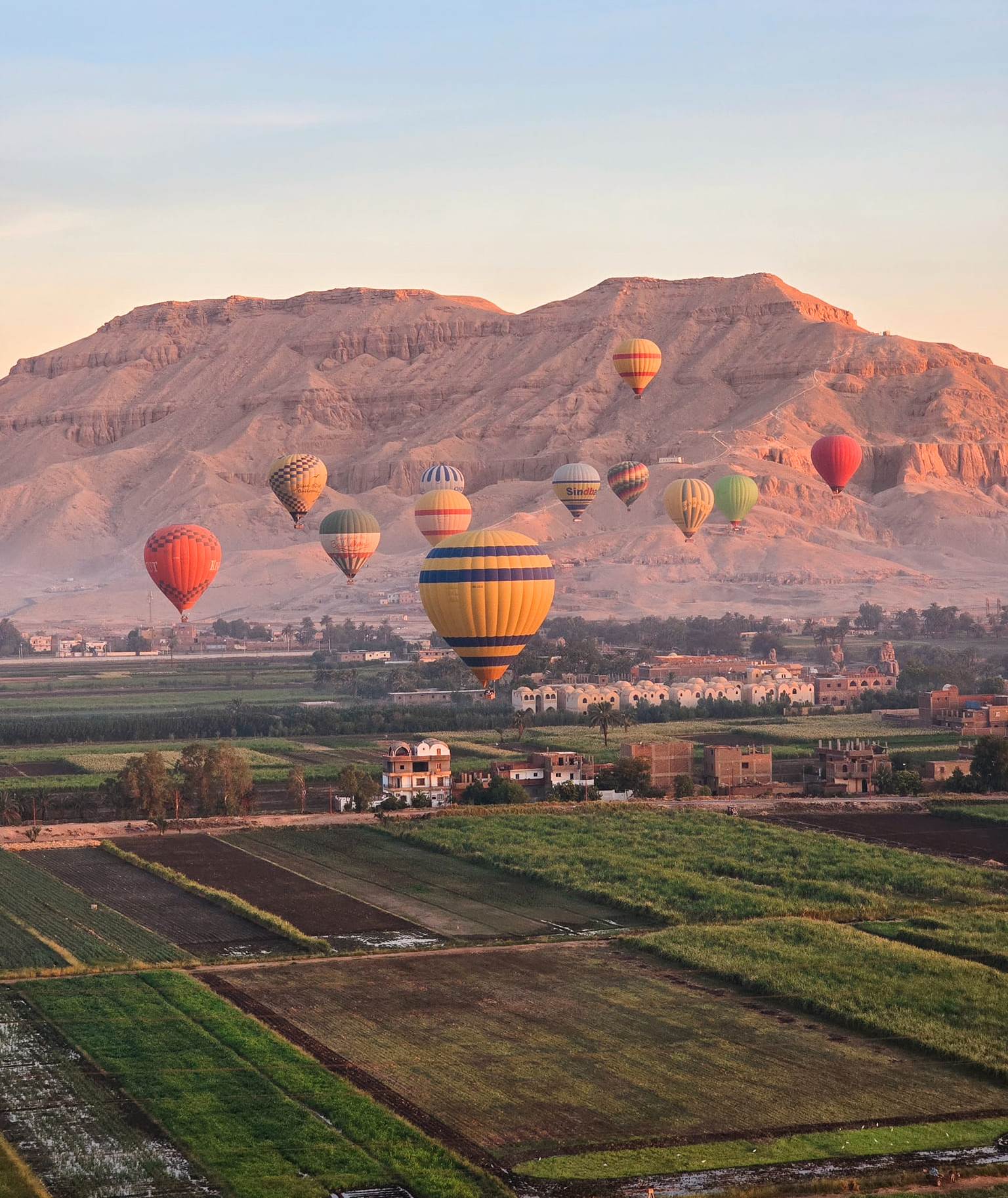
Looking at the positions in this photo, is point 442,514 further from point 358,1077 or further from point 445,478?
point 358,1077

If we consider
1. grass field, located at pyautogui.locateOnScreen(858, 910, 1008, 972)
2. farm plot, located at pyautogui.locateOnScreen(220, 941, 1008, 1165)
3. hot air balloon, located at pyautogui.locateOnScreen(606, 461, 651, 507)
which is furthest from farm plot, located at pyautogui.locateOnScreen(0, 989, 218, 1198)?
hot air balloon, located at pyautogui.locateOnScreen(606, 461, 651, 507)

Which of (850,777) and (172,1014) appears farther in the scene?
(850,777)

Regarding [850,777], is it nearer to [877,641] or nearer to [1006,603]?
[877,641]

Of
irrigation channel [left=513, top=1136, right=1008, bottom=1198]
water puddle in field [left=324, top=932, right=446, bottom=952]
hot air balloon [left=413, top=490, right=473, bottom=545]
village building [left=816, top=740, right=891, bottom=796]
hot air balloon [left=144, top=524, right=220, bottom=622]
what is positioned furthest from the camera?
hot air balloon [left=413, top=490, right=473, bottom=545]

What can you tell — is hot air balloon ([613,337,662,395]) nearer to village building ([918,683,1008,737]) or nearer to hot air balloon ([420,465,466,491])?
hot air balloon ([420,465,466,491])

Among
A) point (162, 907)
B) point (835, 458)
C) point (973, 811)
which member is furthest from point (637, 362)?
point (162, 907)

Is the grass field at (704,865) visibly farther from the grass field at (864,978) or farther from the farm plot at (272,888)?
the farm plot at (272,888)

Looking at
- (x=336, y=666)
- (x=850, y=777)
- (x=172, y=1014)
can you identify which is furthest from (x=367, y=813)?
(x=336, y=666)
